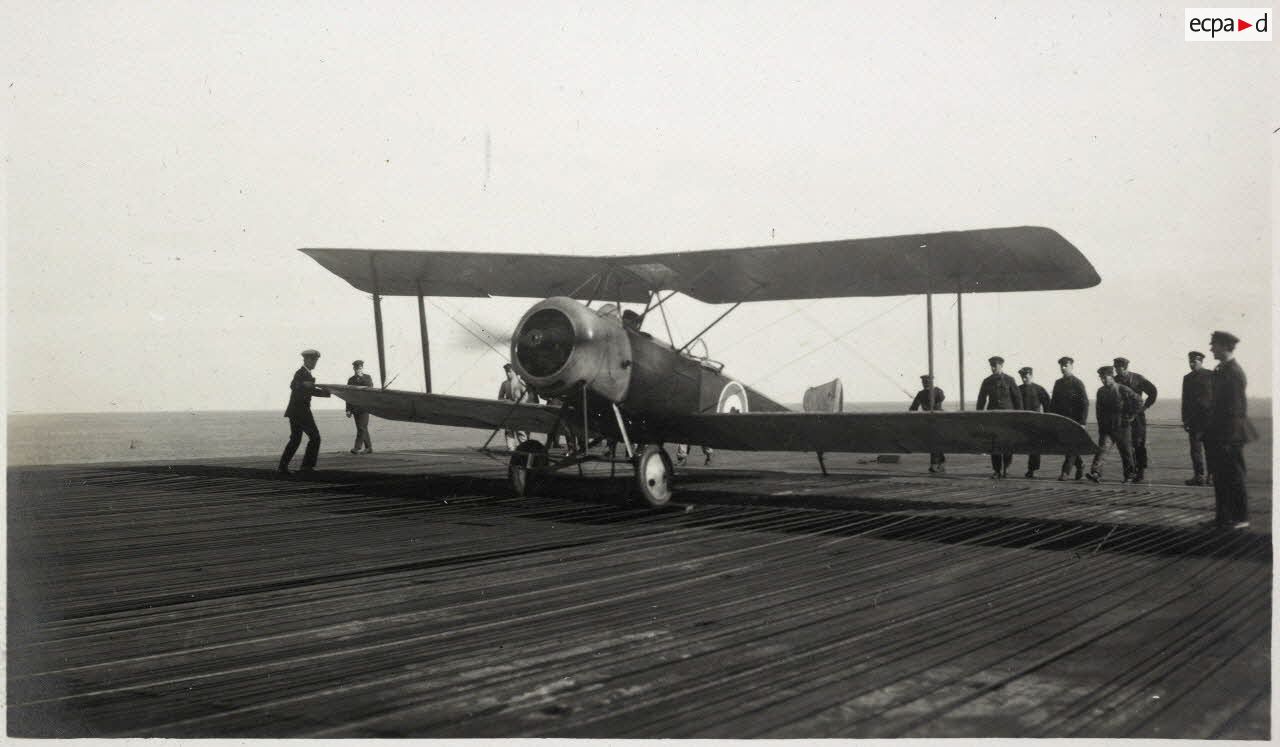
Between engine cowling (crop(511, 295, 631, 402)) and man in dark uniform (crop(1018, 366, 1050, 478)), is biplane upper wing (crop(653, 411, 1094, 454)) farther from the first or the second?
man in dark uniform (crop(1018, 366, 1050, 478))

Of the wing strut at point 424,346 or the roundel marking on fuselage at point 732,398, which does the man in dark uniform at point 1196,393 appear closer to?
the roundel marking on fuselage at point 732,398

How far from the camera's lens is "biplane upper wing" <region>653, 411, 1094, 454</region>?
7.63 metres

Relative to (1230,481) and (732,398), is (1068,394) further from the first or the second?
(1230,481)

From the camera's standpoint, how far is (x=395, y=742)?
2.82 metres

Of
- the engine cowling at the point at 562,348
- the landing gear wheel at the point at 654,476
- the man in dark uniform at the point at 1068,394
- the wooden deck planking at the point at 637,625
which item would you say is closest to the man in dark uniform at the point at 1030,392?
the man in dark uniform at the point at 1068,394

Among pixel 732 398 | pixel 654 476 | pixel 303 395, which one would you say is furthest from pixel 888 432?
pixel 303 395

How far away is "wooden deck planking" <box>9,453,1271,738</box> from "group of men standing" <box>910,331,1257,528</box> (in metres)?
0.58

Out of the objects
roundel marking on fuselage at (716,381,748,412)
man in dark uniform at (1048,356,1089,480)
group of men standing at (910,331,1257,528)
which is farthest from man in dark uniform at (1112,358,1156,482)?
roundel marking on fuselage at (716,381,748,412)

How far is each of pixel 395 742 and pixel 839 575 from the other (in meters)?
3.13

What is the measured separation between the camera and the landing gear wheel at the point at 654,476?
28.2 ft

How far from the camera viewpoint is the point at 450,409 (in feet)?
34.3

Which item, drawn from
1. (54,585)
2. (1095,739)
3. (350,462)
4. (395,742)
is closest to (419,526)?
(54,585)

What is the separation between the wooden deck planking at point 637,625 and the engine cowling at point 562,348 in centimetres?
137

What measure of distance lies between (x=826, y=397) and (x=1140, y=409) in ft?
14.1
